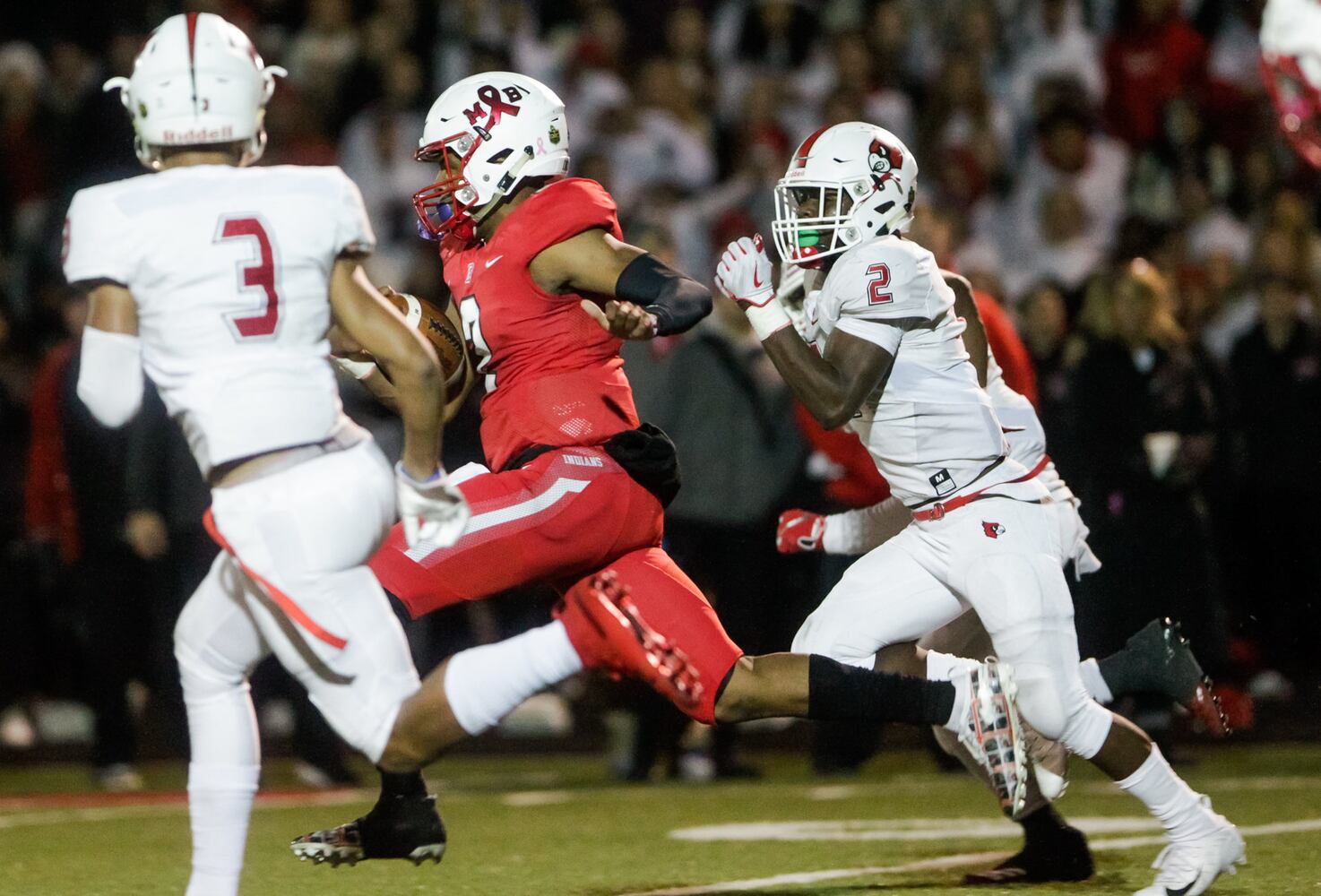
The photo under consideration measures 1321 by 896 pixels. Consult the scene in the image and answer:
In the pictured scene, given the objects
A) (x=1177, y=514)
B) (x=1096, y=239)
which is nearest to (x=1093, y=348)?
(x=1177, y=514)

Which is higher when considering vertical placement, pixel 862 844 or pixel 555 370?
pixel 555 370

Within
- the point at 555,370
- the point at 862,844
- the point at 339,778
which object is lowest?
the point at 339,778

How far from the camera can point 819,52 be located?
11.4 m

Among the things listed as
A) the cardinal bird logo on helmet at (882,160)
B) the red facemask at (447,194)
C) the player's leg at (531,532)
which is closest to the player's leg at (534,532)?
the player's leg at (531,532)

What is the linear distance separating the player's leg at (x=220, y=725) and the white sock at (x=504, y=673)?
0.41 m

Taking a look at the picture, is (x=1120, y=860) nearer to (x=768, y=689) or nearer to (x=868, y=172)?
(x=768, y=689)

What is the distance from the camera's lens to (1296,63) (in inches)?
170

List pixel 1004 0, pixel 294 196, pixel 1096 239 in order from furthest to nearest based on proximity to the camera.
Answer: pixel 1004 0
pixel 1096 239
pixel 294 196

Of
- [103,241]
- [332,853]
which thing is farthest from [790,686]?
[103,241]

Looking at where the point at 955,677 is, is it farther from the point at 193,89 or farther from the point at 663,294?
the point at 193,89

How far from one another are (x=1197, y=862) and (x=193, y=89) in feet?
9.20

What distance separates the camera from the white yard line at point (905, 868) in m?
5.20

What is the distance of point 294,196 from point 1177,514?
5.09 m

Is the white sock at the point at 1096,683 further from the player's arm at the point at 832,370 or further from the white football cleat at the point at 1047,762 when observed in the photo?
the player's arm at the point at 832,370
